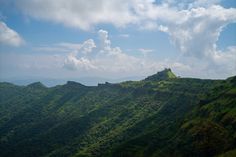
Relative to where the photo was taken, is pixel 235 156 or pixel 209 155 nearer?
pixel 235 156

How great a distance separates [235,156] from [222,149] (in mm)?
27844

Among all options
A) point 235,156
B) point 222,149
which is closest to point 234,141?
point 222,149

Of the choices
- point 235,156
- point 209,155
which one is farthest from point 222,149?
point 235,156

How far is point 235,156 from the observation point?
166250 millimetres

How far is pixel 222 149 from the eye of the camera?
636 feet

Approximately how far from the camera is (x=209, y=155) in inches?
7869

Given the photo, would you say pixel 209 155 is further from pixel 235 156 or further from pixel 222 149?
pixel 235 156

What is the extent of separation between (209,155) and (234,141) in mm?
18173

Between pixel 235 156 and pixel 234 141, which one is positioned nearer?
pixel 235 156

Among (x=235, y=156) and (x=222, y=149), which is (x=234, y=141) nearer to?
(x=222, y=149)

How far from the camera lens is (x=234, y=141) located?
197875mm

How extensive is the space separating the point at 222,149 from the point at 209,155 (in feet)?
33.5

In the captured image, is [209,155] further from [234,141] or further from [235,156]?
[235,156]
